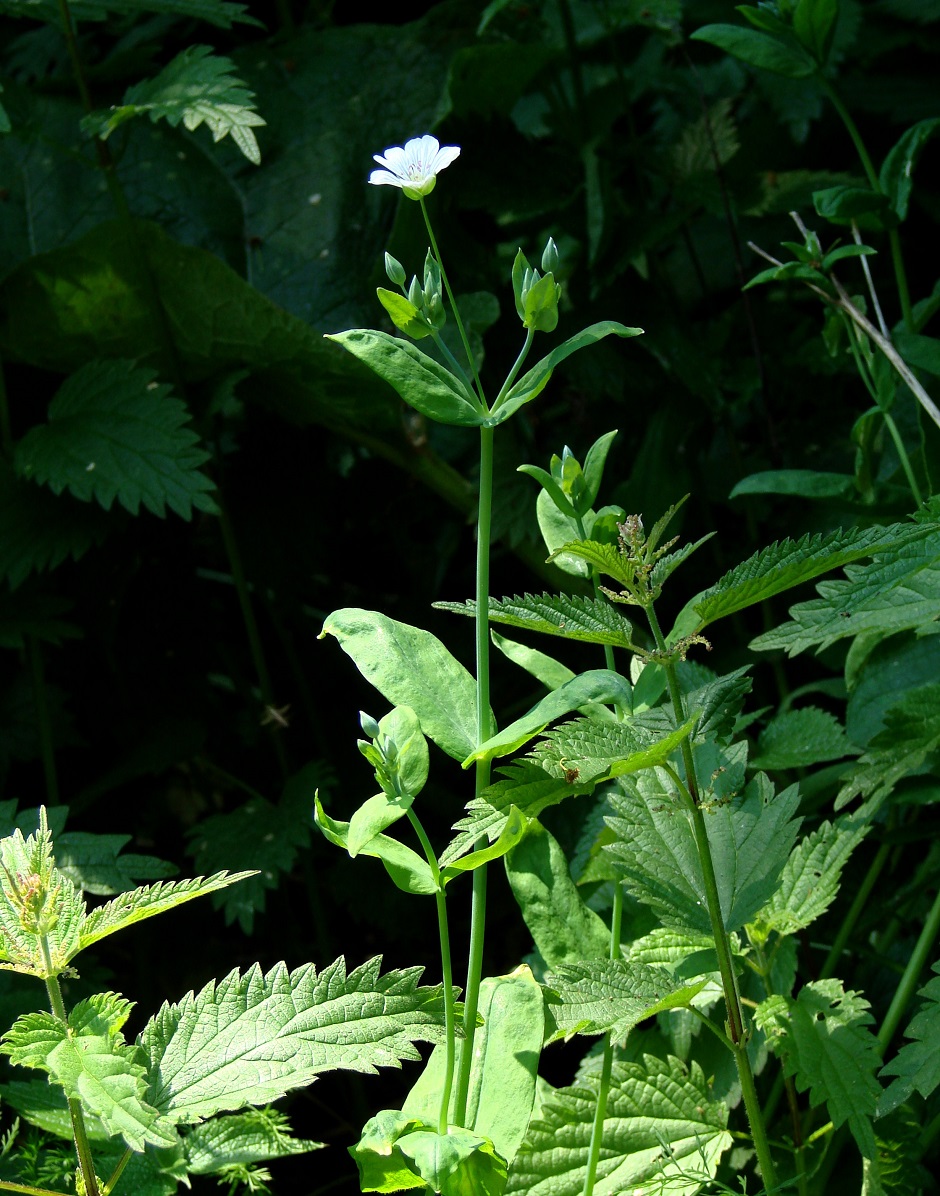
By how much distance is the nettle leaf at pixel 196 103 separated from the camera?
52.9 inches

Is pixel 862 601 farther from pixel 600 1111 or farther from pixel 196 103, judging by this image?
pixel 196 103

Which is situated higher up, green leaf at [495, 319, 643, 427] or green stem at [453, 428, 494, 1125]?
green leaf at [495, 319, 643, 427]

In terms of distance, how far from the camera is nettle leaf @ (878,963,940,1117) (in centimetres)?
82

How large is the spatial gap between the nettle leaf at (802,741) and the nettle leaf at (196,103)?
834 millimetres

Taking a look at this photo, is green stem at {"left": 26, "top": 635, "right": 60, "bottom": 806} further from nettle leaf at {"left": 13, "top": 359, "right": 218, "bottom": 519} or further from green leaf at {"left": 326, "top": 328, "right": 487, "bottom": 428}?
green leaf at {"left": 326, "top": 328, "right": 487, "bottom": 428}

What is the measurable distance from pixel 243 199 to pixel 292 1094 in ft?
4.26

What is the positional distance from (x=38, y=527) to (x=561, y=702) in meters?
0.96

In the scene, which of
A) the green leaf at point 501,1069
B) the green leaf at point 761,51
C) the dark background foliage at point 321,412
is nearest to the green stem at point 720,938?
the green leaf at point 501,1069

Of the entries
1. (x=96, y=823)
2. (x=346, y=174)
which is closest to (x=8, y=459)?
(x=96, y=823)

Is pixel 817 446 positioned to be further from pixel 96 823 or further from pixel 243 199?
pixel 96 823

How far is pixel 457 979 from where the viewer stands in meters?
1.35

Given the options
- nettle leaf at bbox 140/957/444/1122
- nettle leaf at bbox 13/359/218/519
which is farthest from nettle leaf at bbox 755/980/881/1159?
nettle leaf at bbox 13/359/218/519

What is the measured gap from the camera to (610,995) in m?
0.85

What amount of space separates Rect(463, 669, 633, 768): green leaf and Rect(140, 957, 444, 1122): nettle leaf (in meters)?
0.20
